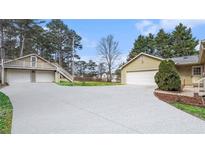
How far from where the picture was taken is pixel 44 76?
28688mm

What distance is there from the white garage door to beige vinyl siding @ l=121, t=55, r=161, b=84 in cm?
1086

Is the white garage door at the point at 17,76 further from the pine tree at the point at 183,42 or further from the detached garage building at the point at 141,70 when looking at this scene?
the pine tree at the point at 183,42

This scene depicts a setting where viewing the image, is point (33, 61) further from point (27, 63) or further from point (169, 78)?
point (169, 78)

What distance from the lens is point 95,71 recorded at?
31.0 m

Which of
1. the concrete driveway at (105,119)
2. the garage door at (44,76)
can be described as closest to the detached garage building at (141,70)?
the garage door at (44,76)

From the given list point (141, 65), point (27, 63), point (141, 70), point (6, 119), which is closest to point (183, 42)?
point (141, 65)

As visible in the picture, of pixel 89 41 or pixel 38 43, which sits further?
pixel 38 43

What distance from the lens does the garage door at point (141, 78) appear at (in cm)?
2213

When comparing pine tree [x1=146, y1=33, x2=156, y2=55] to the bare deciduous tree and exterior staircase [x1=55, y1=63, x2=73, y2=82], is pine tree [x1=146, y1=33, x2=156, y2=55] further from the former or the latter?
exterior staircase [x1=55, y1=63, x2=73, y2=82]

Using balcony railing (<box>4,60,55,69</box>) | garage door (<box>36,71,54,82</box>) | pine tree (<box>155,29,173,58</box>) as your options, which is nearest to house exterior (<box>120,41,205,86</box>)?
garage door (<box>36,71,54,82</box>)
